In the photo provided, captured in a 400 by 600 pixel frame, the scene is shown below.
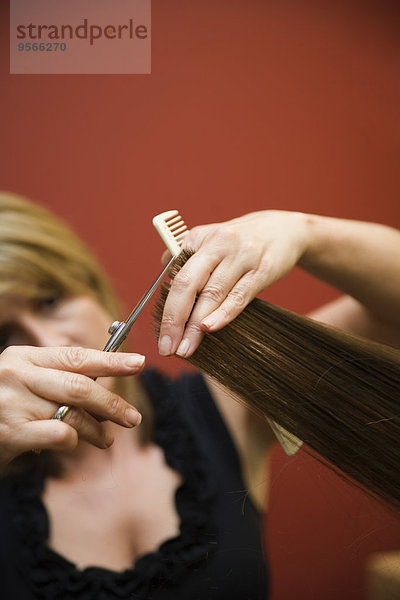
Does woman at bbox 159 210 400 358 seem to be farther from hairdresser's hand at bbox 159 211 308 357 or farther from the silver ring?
the silver ring

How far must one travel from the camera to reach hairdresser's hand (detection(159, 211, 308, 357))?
21.2 inches

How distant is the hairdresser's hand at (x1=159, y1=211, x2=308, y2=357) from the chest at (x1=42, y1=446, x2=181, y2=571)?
211 mm

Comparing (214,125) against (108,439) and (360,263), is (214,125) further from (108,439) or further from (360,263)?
(108,439)

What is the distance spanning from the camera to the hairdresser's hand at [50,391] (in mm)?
494

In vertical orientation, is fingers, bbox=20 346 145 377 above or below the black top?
above

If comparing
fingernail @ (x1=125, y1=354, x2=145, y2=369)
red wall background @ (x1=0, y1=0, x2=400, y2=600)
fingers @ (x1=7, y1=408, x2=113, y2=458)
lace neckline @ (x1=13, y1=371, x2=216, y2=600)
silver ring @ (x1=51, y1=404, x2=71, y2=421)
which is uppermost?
red wall background @ (x1=0, y1=0, x2=400, y2=600)

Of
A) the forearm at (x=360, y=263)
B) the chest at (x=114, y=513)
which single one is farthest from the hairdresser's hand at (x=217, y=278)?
the chest at (x=114, y=513)

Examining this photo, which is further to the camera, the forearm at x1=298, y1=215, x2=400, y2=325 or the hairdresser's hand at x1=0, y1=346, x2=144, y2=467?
the forearm at x1=298, y1=215, x2=400, y2=325

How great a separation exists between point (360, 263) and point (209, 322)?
30 cm

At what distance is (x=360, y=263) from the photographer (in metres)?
0.71

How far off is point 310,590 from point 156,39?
81 centimetres

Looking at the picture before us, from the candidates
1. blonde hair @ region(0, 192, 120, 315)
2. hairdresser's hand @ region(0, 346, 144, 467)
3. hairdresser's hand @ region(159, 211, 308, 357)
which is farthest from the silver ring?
blonde hair @ region(0, 192, 120, 315)

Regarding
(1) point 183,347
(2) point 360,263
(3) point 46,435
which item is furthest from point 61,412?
(2) point 360,263

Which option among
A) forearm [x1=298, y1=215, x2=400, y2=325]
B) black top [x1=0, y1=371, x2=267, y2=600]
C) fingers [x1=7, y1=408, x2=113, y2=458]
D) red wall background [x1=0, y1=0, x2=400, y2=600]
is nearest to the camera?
fingers [x1=7, y1=408, x2=113, y2=458]
